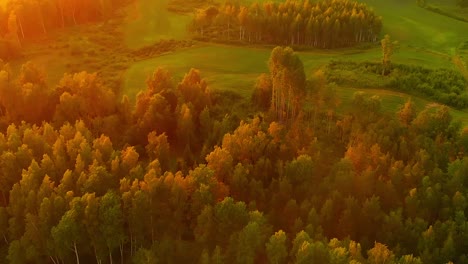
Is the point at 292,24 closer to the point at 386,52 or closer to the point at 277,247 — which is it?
the point at 386,52

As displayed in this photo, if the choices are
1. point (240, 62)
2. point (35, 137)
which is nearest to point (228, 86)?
point (240, 62)

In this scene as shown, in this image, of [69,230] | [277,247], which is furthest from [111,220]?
[277,247]

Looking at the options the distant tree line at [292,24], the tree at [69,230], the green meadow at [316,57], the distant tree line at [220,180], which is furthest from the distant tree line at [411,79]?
the tree at [69,230]

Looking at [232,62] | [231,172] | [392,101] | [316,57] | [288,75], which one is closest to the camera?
[231,172]

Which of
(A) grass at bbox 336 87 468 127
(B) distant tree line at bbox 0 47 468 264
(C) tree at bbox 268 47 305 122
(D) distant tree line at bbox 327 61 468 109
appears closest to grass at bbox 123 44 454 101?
(D) distant tree line at bbox 327 61 468 109

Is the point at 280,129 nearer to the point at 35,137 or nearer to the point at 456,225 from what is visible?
the point at 456,225

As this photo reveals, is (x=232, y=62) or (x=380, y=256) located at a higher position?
(x=232, y=62)

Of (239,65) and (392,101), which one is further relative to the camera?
(239,65)

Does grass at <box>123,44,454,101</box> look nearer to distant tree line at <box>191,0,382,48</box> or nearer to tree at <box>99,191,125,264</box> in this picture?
distant tree line at <box>191,0,382,48</box>
